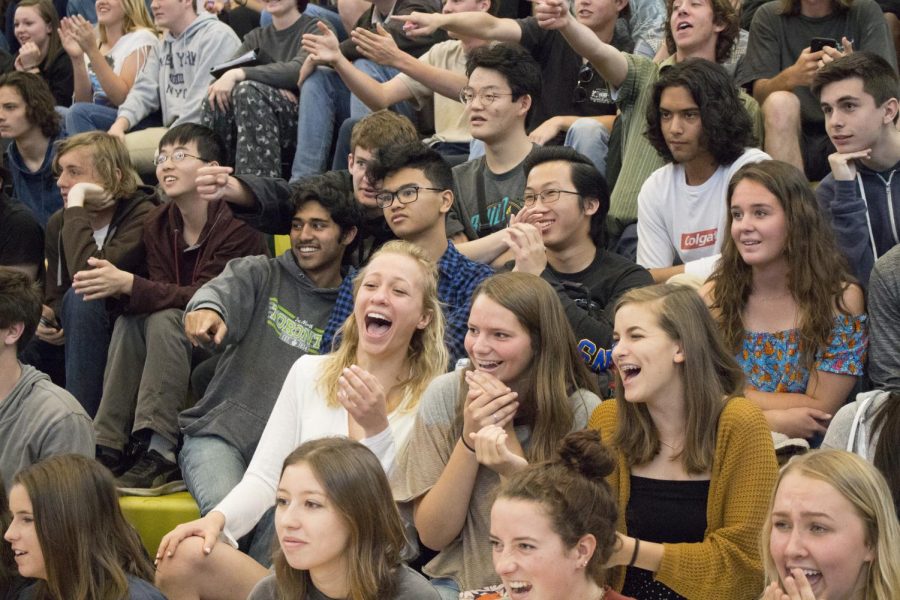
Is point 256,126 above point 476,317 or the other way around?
above

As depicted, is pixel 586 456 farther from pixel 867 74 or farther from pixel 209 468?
pixel 867 74

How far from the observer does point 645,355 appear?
3.58 meters

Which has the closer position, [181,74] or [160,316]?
[160,316]

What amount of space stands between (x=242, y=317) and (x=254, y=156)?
192cm

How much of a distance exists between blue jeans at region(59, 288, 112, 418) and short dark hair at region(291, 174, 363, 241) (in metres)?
0.98

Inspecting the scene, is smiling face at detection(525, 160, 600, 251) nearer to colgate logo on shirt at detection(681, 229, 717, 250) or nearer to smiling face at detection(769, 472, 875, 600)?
colgate logo on shirt at detection(681, 229, 717, 250)

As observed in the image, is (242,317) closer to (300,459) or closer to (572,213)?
Answer: (572,213)

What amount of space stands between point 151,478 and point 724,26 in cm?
288

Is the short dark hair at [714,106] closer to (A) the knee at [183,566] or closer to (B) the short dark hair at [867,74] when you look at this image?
(B) the short dark hair at [867,74]

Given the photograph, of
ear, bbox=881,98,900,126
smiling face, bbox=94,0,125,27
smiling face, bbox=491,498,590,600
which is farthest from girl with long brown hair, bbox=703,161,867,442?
smiling face, bbox=94,0,125,27

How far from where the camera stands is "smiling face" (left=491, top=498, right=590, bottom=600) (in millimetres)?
3104

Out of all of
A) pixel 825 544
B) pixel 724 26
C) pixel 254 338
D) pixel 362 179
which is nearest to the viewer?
pixel 825 544

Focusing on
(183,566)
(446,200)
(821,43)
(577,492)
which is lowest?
(183,566)

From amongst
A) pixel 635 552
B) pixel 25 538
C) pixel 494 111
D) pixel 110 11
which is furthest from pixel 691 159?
pixel 110 11
